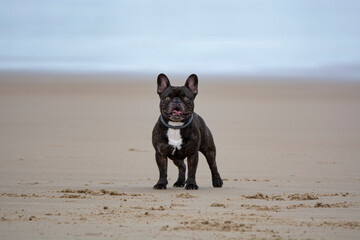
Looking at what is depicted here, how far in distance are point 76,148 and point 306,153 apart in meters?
4.76

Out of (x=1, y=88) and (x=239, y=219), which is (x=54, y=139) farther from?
(x=1, y=88)

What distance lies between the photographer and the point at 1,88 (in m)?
36.3

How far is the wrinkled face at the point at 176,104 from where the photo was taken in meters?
9.61

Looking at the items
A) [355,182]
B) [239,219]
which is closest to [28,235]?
[239,219]

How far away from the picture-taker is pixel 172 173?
13078 millimetres

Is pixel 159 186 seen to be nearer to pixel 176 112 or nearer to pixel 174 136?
pixel 174 136

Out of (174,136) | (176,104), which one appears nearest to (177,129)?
(174,136)

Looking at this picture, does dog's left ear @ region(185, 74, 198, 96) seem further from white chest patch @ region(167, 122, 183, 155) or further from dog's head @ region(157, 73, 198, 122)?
white chest patch @ region(167, 122, 183, 155)

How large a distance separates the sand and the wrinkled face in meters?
0.91

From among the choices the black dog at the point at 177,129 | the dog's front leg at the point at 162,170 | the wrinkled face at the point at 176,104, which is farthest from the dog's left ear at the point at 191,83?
the dog's front leg at the point at 162,170

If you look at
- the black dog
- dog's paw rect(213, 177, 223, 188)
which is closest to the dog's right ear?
the black dog

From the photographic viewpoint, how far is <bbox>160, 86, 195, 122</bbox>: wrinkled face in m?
9.61

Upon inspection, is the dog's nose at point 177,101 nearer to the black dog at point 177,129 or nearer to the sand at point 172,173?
the black dog at point 177,129

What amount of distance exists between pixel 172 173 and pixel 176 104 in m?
3.66
